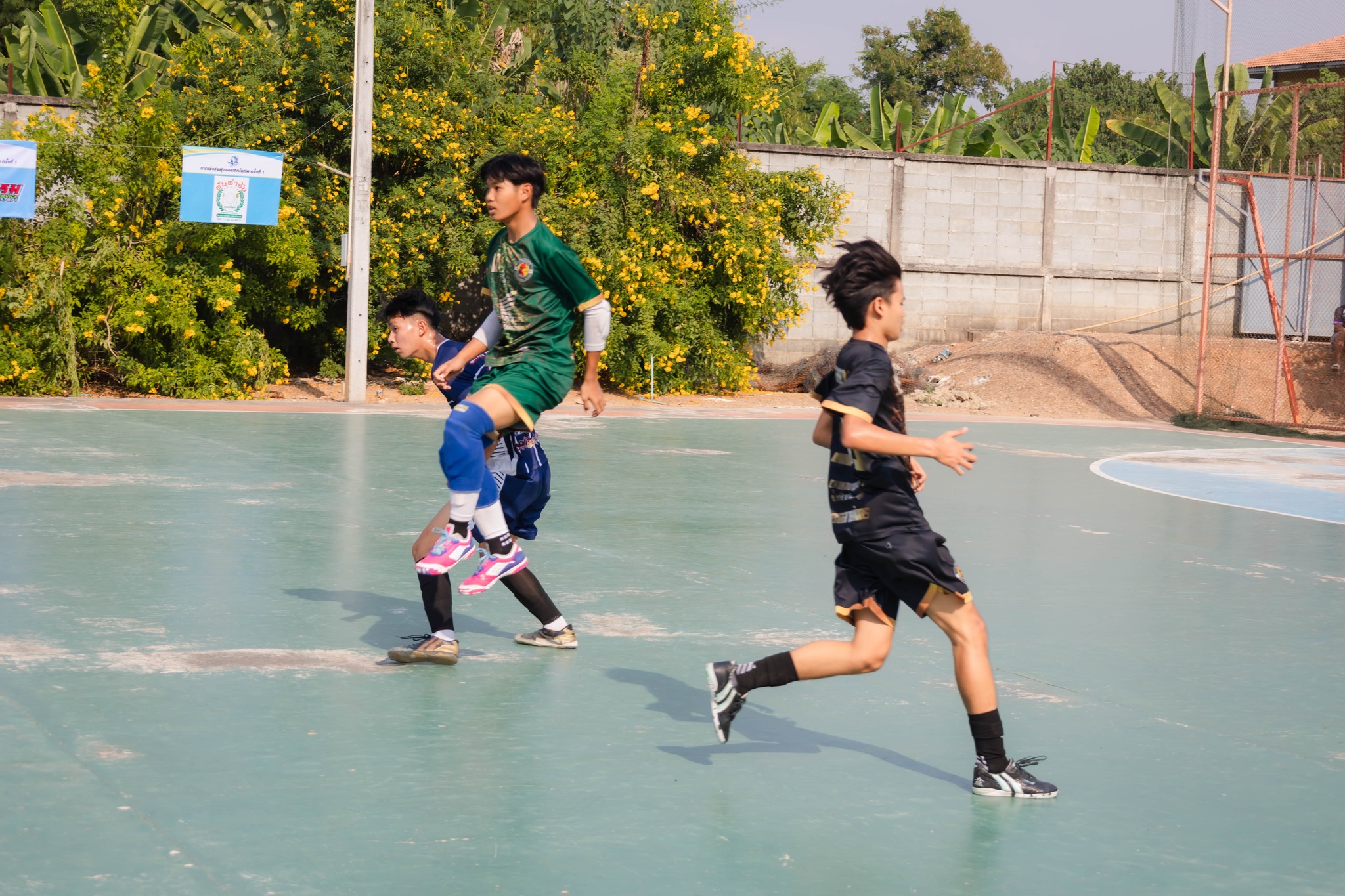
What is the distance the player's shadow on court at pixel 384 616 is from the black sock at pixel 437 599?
11.3 inches

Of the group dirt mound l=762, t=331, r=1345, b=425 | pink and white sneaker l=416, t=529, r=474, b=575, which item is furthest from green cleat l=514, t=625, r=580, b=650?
dirt mound l=762, t=331, r=1345, b=425

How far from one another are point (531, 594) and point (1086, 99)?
148 feet

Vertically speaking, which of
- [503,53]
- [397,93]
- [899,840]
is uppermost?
[503,53]

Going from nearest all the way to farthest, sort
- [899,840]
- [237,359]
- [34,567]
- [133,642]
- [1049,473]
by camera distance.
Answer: [899,840], [133,642], [34,567], [1049,473], [237,359]

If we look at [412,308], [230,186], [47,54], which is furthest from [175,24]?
[412,308]

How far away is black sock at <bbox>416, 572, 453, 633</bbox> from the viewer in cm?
561

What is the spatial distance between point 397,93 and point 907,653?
1646 cm

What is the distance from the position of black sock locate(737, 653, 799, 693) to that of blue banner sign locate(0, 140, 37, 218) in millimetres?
16215

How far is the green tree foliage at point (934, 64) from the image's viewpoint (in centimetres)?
4528

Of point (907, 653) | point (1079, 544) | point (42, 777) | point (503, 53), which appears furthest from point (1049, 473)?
point (503, 53)

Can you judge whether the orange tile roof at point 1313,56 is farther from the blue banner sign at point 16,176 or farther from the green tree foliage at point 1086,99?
the blue banner sign at point 16,176

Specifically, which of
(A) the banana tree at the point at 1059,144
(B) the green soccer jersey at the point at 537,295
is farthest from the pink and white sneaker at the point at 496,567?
(A) the banana tree at the point at 1059,144

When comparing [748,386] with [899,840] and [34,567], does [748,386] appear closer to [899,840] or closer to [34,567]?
[34,567]

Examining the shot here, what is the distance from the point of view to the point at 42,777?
4.08m
